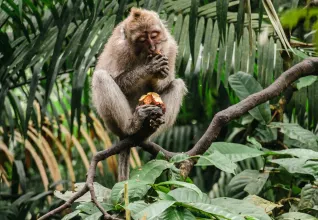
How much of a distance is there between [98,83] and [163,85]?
22.6 inches

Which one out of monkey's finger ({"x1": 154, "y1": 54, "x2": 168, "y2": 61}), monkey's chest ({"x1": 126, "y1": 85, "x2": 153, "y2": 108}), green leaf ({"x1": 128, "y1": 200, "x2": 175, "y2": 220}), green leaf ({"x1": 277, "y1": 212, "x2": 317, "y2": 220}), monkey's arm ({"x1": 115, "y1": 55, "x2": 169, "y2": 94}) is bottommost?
green leaf ({"x1": 277, "y1": 212, "x2": 317, "y2": 220})

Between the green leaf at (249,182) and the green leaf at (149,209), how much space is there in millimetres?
1398

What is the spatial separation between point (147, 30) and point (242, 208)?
220cm

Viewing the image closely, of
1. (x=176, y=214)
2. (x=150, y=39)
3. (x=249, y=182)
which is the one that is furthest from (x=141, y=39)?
(x=176, y=214)

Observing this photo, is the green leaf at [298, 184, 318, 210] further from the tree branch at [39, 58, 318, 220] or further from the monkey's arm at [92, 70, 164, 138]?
the monkey's arm at [92, 70, 164, 138]

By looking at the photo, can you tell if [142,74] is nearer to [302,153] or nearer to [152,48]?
[152,48]

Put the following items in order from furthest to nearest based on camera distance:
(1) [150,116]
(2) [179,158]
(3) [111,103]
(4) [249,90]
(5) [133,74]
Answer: (5) [133,74] < (3) [111,103] < (4) [249,90] < (1) [150,116] < (2) [179,158]

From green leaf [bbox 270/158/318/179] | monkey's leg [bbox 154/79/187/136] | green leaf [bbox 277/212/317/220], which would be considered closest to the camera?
green leaf [bbox 277/212/317/220]

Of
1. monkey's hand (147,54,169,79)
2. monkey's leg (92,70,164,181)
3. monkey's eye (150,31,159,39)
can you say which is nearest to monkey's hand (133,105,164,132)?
monkey's leg (92,70,164,181)

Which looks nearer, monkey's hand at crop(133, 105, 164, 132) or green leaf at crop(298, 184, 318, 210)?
green leaf at crop(298, 184, 318, 210)

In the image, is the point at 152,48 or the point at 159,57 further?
the point at 152,48

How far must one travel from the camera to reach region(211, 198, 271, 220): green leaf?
8.23 feet

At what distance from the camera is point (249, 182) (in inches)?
144

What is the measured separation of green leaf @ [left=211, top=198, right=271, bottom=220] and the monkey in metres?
1.46
